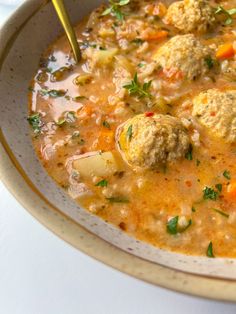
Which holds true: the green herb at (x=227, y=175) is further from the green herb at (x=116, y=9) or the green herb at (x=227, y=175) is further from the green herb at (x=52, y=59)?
the green herb at (x=116, y=9)

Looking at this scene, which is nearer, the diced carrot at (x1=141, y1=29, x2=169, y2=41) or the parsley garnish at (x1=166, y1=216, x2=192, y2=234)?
the parsley garnish at (x1=166, y1=216, x2=192, y2=234)

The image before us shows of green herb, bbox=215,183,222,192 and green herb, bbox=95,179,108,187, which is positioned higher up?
green herb, bbox=95,179,108,187

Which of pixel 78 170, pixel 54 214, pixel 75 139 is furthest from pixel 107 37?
pixel 54 214

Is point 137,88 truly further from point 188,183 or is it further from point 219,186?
point 219,186

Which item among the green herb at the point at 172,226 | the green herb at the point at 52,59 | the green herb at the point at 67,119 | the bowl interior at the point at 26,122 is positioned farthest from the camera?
the green herb at the point at 52,59

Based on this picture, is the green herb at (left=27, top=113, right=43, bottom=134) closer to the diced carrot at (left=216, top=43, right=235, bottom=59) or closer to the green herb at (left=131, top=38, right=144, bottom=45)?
the green herb at (left=131, top=38, right=144, bottom=45)

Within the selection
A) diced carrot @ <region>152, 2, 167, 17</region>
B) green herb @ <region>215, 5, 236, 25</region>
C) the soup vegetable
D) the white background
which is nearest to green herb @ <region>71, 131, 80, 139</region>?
the soup vegetable

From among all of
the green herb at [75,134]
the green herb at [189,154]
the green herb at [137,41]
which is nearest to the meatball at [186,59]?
the green herb at [137,41]

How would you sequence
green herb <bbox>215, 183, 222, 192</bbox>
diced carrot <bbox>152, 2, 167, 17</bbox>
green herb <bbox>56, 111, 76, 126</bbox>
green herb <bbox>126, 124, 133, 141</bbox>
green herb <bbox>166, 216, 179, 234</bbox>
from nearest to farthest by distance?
green herb <bbox>166, 216, 179, 234</bbox>
green herb <bbox>215, 183, 222, 192</bbox>
green herb <bbox>126, 124, 133, 141</bbox>
green herb <bbox>56, 111, 76, 126</bbox>
diced carrot <bbox>152, 2, 167, 17</bbox>
